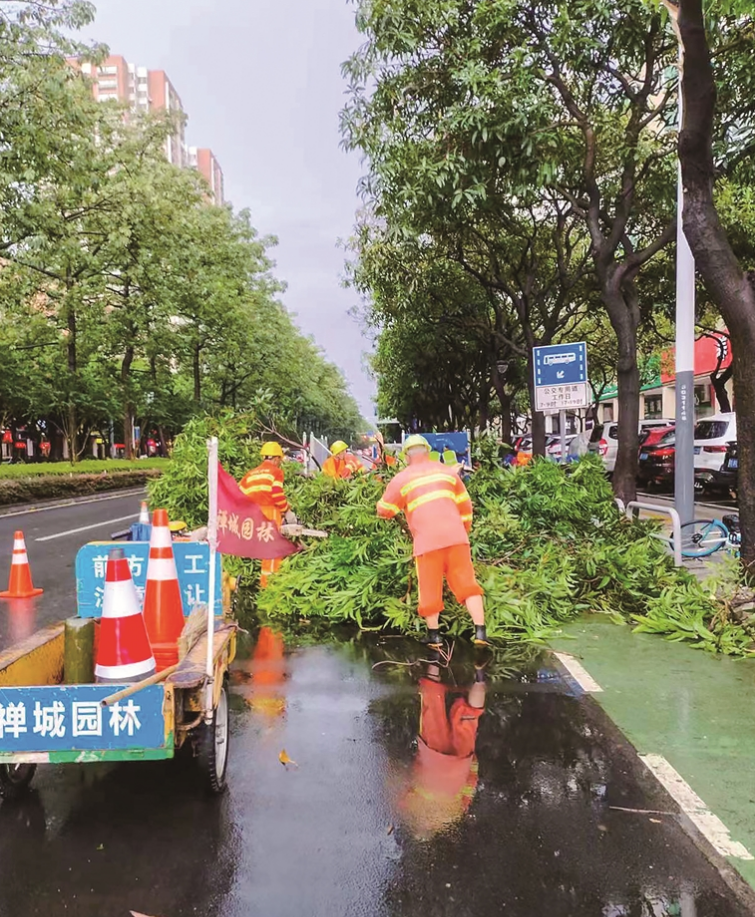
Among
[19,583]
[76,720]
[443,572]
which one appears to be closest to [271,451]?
[19,583]

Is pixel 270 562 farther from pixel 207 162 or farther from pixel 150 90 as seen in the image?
pixel 207 162

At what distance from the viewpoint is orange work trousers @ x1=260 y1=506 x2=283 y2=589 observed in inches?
314

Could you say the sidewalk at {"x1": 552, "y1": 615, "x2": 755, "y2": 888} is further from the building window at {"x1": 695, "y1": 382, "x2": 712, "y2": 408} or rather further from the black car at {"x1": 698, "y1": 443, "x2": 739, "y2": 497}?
the building window at {"x1": 695, "y1": 382, "x2": 712, "y2": 408}

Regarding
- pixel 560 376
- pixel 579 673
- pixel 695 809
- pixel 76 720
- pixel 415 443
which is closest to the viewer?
pixel 76 720

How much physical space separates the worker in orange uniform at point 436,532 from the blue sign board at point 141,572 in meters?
1.67

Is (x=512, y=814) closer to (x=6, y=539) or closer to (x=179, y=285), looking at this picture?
(x=6, y=539)

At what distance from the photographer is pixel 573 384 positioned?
37.5ft

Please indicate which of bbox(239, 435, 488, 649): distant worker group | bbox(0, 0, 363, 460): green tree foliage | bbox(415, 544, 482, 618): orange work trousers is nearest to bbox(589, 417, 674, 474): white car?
bbox(0, 0, 363, 460): green tree foliage

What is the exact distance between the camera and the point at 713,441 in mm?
17391

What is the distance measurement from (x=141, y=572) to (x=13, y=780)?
1.45 meters

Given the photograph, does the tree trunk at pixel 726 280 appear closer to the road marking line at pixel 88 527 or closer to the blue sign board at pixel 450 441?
the blue sign board at pixel 450 441

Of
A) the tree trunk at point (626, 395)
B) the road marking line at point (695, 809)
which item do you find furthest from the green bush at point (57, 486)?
the road marking line at point (695, 809)

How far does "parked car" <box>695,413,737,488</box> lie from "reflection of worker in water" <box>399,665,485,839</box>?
13.9m

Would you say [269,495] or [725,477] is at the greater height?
[269,495]
